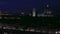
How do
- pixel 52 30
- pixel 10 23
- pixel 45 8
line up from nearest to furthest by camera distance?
pixel 52 30 < pixel 10 23 < pixel 45 8

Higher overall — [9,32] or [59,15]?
[59,15]

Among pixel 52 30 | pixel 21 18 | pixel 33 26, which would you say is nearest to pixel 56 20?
pixel 52 30

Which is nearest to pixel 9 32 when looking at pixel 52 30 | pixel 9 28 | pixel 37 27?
pixel 9 28

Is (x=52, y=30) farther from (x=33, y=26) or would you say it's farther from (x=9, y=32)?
(x=9, y=32)

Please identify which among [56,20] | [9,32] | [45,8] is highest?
[45,8]

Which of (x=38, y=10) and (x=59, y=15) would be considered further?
(x=38, y=10)

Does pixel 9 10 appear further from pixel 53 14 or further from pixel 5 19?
pixel 53 14

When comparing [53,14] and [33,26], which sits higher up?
[53,14]

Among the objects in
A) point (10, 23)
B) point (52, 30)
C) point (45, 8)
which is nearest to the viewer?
point (52, 30)

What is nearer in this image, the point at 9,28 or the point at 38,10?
the point at 9,28
